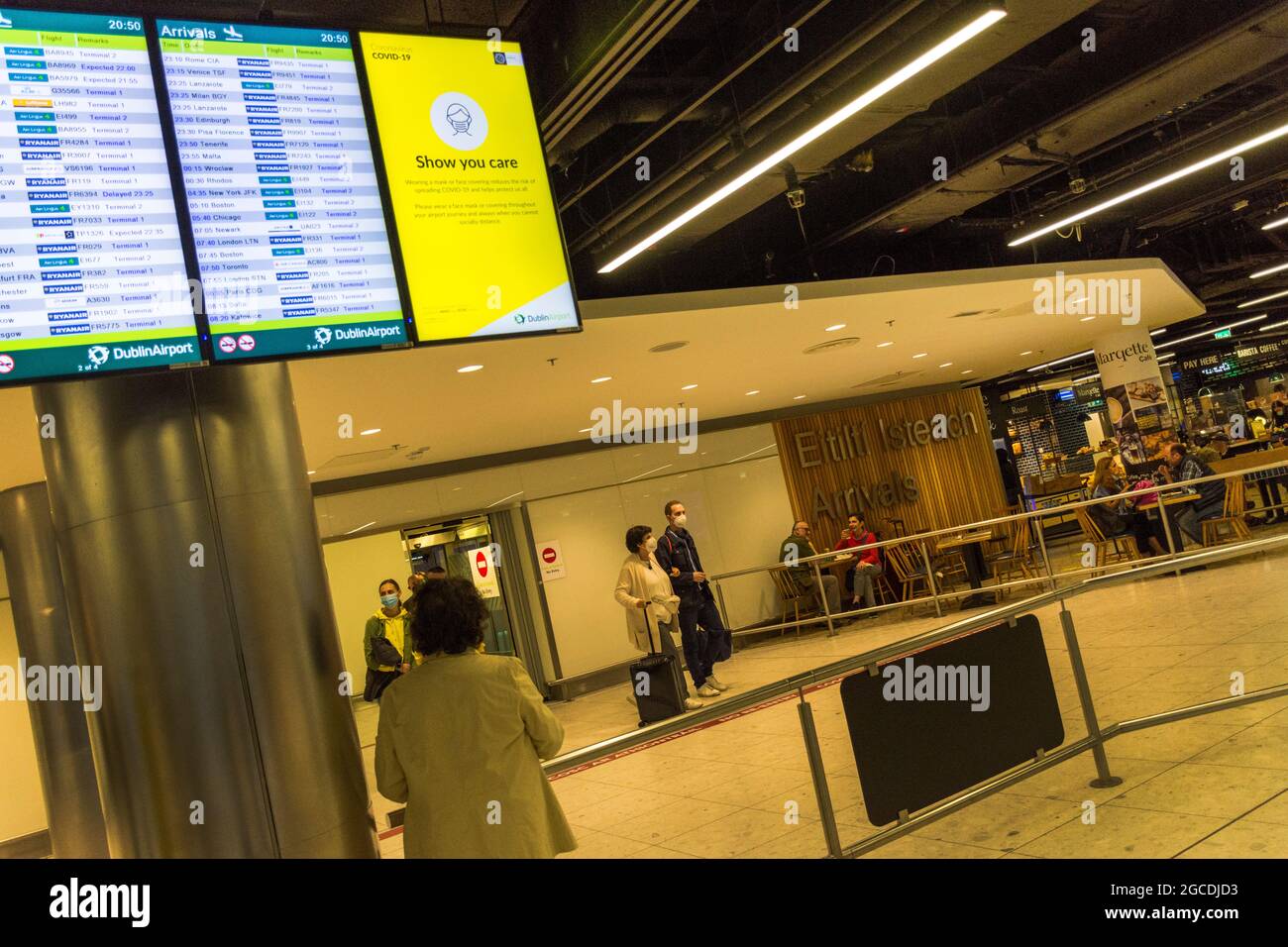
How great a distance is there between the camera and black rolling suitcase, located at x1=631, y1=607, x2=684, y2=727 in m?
7.57

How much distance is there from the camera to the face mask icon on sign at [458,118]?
343 cm

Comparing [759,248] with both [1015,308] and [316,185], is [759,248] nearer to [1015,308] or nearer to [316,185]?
[1015,308]

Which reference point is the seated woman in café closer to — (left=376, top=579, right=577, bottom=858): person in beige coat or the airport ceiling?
the airport ceiling

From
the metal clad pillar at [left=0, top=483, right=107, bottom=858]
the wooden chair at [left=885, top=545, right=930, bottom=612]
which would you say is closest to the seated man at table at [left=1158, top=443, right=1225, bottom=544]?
the wooden chair at [left=885, top=545, right=930, bottom=612]

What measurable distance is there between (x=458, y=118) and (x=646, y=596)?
16.9ft

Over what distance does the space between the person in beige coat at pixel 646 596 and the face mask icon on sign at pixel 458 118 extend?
482cm

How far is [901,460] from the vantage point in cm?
1623

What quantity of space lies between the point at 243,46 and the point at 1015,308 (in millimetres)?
9289

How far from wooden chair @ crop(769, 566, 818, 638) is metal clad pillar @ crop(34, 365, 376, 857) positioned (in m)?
10.5

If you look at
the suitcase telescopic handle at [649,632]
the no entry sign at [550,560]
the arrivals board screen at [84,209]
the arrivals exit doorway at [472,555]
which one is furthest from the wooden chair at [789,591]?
the arrivals board screen at [84,209]

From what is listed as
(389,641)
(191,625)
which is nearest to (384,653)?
(389,641)

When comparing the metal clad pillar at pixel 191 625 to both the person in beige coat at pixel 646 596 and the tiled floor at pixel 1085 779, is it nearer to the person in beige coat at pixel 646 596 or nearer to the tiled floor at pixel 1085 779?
the tiled floor at pixel 1085 779

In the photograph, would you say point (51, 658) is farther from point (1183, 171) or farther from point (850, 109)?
point (1183, 171)
